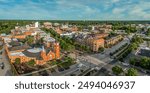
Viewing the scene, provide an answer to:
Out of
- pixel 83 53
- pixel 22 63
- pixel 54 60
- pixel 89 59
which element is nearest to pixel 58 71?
pixel 54 60

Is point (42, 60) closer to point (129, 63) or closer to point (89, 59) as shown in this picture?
point (89, 59)

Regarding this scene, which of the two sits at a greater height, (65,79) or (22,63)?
(65,79)

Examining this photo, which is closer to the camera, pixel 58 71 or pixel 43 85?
pixel 43 85

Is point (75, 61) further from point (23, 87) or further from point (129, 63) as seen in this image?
point (23, 87)

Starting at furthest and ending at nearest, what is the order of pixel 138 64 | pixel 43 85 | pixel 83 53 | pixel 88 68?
pixel 83 53 → pixel 138 64 → pixel 88 68 → pixel 43 85

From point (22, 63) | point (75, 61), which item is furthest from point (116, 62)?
point (22, 63)

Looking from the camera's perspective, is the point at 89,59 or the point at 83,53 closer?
the point at 89,59

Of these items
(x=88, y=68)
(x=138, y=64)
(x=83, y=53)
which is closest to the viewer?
(x=88, y=68)

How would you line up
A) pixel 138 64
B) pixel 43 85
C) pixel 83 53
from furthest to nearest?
pixel 83 53
pixel 138 64
pixel 43 85

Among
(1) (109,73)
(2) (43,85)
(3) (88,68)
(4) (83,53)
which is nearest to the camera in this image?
(2) (43,85)
